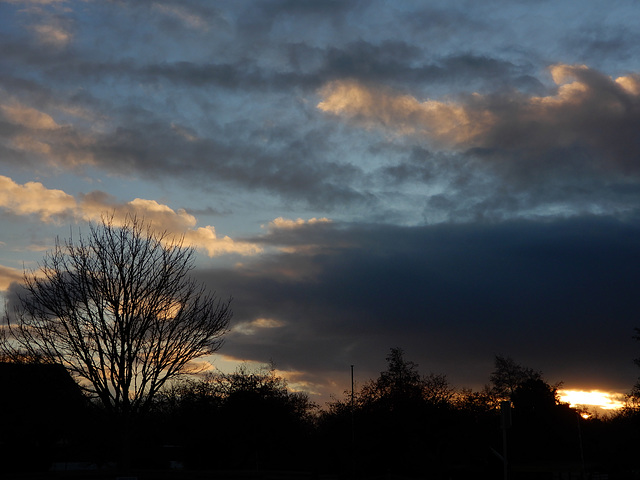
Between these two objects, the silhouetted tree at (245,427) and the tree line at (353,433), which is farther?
the silhouetted tree at (245,427)

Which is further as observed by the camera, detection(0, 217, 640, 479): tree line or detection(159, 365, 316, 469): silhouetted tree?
detection(159, 365, 316, 469): silhouetted tree

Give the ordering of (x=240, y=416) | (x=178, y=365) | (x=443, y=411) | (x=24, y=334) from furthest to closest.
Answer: (x=240, y=416)
(x=443, y=411)
(x=178, y=365)
(x=24, y=334)

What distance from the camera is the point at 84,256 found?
84.4 feet

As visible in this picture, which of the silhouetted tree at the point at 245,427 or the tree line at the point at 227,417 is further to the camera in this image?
the silhouetted tree at the point at 245,427

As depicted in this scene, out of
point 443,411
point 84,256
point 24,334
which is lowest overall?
point 443,411

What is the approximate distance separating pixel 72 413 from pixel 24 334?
490 cm

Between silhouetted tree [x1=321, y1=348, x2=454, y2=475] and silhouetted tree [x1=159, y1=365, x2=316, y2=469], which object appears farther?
silhouetted tree [x1=159, y1=365, x2=316, y2=469]

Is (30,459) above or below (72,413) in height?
below

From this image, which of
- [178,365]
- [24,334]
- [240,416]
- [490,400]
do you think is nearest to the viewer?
[24,334]

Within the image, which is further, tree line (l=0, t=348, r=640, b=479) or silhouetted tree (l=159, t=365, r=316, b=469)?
silhouetted tree (l=159, t=365, r=316, b=469)

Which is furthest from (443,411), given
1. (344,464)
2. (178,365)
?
(178,365)

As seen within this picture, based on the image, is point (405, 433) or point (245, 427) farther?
point (245, 427)

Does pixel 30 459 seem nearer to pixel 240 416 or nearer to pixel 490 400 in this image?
pixel 240 416

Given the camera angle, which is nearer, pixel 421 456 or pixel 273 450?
pixel 421 456
